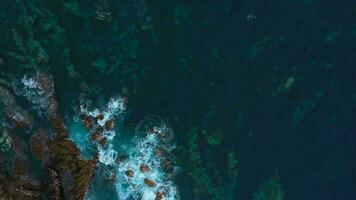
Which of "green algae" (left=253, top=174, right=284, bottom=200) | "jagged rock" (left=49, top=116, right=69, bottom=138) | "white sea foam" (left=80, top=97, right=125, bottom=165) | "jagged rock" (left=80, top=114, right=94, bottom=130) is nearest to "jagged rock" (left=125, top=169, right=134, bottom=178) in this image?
"white sea foam" (left=80, top=97, right=125, bottom=165)

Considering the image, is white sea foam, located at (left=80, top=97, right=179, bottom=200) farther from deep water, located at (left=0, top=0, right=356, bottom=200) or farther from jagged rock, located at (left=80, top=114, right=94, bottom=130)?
jagged rock, located at (left=80, top=114, right=94, bottom=130)

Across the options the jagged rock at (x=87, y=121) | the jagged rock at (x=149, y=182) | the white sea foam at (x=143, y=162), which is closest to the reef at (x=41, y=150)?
the jagged rock at (x=87, y=121)

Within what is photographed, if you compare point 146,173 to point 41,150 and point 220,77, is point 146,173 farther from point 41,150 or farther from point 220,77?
point 220,77

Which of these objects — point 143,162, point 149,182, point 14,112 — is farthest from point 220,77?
point 14,112

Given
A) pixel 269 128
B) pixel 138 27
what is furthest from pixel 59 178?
pixel 269 128

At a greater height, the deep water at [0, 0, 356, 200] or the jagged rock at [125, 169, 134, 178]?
the deep water at [0, 0, 356, 200]

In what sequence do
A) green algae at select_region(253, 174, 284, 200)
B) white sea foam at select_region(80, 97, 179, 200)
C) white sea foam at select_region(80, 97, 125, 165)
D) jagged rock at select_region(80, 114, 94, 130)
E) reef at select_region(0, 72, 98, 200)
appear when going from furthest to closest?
green algae at select_region(253, 174, 284, 200)
white sea foam at select_region(80, 97, 179, 200)
white sea foam at select_region(80, 97, 125, 165)
jagged rock at select_region(80, 114, 94, 130)
reef at select_region(0, 72, 98, 200)

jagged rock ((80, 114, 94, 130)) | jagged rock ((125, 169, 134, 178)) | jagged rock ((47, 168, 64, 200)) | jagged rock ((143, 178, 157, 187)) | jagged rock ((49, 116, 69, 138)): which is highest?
jagged rock ((80, 114, 94, 130))

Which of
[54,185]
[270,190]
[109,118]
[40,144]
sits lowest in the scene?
[54,185]
